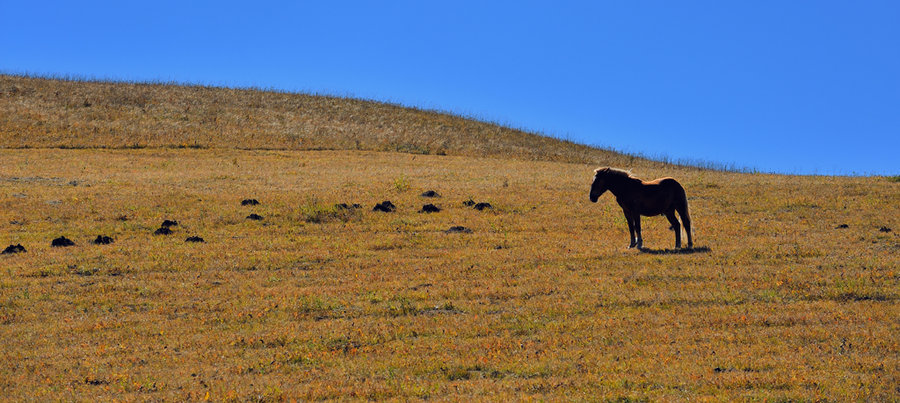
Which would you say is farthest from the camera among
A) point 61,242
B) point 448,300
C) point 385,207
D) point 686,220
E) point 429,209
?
point 429,209

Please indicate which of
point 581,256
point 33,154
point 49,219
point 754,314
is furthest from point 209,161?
point 754,314

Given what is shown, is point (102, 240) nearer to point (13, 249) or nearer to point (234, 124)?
point (13, 249)

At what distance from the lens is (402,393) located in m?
11.0

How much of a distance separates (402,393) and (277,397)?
1.63 meters

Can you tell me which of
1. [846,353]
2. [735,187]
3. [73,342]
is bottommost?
[73,342]

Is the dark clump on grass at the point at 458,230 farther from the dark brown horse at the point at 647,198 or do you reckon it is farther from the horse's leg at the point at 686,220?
the horse's leg at the point at 686,220

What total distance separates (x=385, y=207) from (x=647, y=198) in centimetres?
1125

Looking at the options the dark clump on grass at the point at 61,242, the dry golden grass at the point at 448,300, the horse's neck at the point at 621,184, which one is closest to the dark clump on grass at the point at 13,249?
the dry golden grass at the point at 448,300

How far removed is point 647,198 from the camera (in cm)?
2244

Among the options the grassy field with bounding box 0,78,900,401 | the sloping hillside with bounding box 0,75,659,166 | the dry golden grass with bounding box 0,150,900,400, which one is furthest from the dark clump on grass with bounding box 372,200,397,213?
the sloping hillside with bounding box 0,75,659,166

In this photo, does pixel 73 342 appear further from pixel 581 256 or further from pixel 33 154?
pixel 33 154

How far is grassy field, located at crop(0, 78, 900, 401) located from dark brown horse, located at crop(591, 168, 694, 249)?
891 mm

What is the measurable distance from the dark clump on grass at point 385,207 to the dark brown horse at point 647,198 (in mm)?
9766

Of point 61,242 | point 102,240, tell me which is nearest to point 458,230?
point 102,240
